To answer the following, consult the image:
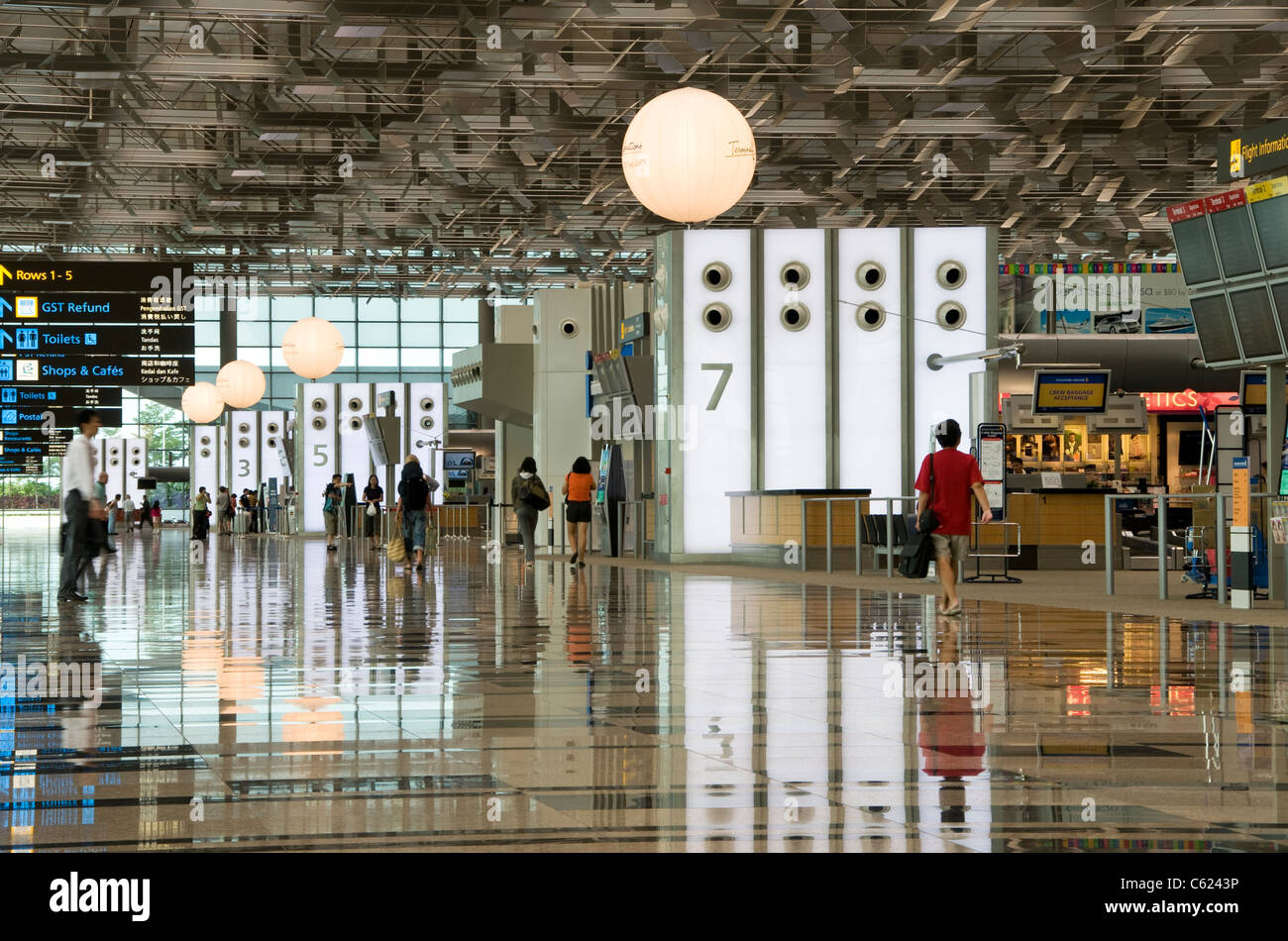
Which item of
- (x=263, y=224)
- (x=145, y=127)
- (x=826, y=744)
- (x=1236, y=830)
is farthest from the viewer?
(x=263, y=224)

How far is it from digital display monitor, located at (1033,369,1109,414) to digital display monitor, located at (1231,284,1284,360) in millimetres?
10235

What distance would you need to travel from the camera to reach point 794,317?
82.9 ft

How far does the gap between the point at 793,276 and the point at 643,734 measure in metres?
19.6

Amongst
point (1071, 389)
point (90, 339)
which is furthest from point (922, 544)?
point (90, 339)

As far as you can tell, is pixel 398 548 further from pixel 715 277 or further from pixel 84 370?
pixel 715 277

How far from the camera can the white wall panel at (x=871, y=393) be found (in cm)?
2517

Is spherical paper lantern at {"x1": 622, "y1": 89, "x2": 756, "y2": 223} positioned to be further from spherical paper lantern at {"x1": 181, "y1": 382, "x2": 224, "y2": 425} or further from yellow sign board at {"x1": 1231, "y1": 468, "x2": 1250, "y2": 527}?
spherical paper lantern at {"x1": 181, "y1": 382, "x2": 224, "y2": 425}

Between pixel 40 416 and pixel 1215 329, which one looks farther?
pixel 40 416

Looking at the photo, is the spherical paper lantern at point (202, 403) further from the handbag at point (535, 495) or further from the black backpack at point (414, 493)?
the handbag at point (535, 495)

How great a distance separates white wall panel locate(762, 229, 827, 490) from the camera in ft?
82.7
